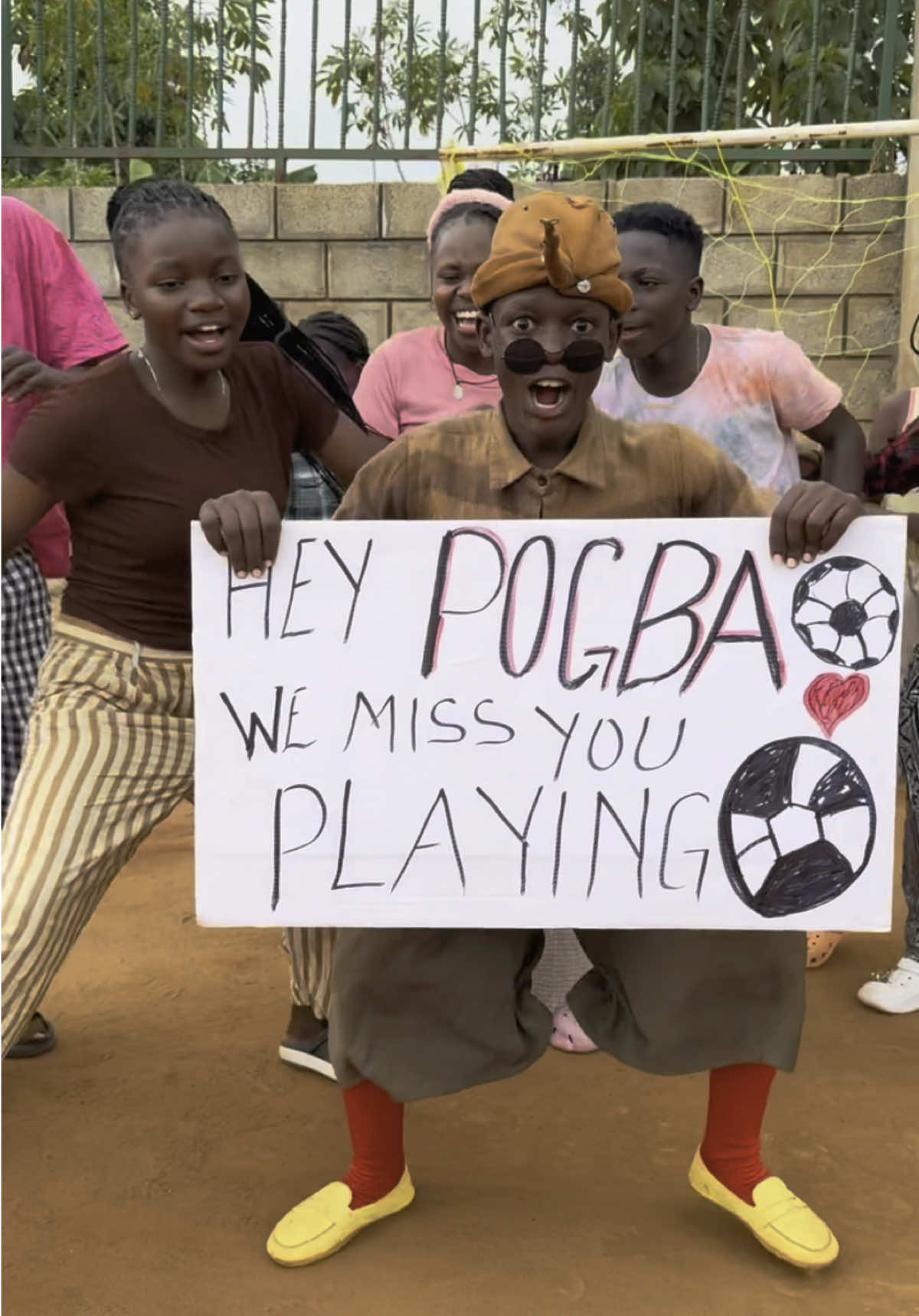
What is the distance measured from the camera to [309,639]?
6.91 feet

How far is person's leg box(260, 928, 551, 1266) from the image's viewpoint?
228cm

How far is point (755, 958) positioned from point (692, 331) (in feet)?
5.39

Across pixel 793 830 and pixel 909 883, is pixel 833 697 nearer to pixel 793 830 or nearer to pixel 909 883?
pixel 793 830

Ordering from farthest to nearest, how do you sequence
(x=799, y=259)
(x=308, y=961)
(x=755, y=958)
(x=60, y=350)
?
(x=799, y=259), (x=60, y=350), (x=308, y=961), (x=755, y=958)

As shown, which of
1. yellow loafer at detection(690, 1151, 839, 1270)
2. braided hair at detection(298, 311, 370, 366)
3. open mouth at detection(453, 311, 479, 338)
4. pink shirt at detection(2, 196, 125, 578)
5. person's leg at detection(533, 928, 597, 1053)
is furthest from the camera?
braided hair at detection(298, 311, 370, 366)

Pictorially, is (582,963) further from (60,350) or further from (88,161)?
(88,161)

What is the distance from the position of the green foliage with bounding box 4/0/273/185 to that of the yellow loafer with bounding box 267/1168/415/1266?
5099 millimetres

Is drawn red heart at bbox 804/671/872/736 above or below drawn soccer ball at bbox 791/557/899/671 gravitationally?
below

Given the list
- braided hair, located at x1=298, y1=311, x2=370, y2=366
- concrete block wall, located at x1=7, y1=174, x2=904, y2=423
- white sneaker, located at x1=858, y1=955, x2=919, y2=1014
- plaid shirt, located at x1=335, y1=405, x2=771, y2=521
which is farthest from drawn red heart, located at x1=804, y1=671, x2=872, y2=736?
concrete block wall, located at x1=7, y1=174, x2=904, y2=423

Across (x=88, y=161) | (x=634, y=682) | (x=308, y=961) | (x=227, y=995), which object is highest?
(x=88, y=161)

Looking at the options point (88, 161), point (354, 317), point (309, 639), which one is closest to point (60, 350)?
point (309, 639)

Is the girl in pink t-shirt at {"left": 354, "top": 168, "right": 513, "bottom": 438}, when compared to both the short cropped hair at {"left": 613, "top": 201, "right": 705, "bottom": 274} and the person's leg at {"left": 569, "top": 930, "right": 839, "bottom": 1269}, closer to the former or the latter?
the short cropped hair at {"left": 613, "top": 201, "right": 705, "bottom": 274}

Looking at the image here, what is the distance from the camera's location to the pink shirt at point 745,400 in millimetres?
3178

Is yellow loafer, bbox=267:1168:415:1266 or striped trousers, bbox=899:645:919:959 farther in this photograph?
striped trousers, bbox=899:645:919:959
